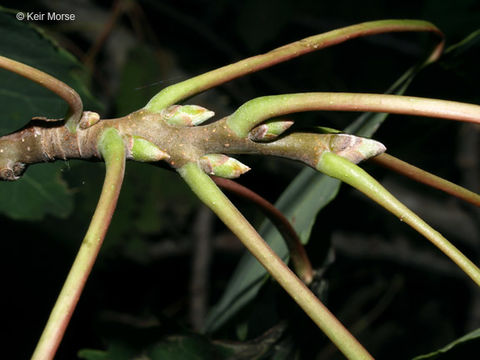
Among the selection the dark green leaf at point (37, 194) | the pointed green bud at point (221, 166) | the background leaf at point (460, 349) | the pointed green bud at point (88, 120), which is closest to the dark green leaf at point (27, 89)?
the dark green leaf at point (37, 194)

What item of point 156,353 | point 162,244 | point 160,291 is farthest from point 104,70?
point 156,353

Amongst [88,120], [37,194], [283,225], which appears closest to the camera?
[88,120]

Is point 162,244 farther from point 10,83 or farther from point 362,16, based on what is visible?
point 10,83

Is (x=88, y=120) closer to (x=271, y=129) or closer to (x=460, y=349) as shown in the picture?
(x=271, y=129)

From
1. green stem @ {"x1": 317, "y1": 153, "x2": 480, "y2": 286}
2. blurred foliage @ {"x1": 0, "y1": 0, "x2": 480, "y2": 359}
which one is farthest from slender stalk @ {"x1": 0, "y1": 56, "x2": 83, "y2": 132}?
blurred foliage @ {"x1": 0, "y1": 0, "x2": 480, "y2": 359}

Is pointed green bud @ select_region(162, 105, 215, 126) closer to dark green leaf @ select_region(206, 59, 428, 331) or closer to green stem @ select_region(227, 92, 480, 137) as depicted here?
green stem @ select_region(227, 92, 480, 137)

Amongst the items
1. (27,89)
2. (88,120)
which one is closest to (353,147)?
(88,120)

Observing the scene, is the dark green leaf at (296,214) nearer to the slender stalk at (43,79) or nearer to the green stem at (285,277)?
the green stem at (285,277)
